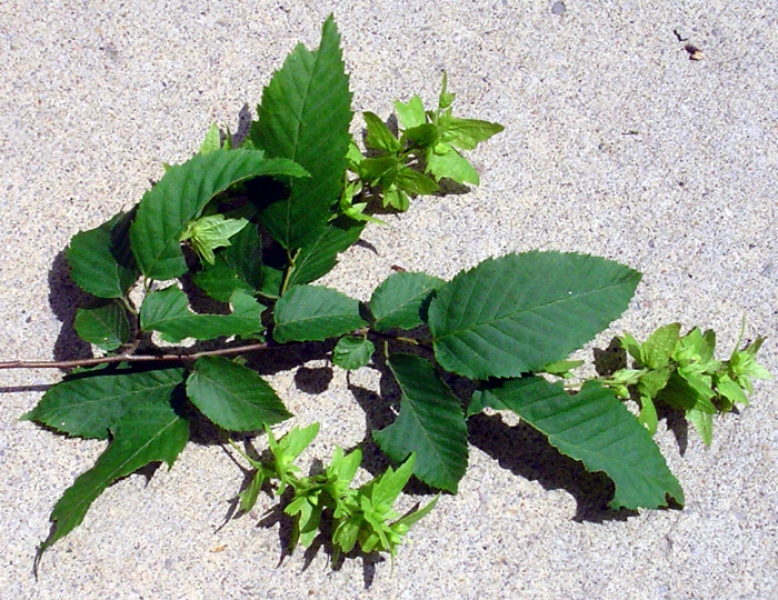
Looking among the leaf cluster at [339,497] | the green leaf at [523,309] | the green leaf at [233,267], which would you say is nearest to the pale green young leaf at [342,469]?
the leaf cluster at [339,497]

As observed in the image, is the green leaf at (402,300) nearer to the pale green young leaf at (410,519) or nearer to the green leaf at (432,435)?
the green leaf at (432,435)

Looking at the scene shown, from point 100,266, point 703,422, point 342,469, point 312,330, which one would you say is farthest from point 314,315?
point 703,422

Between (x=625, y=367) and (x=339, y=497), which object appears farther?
(x=625, y=367)

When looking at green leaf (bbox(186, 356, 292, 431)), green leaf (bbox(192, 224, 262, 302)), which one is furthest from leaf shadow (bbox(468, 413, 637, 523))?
green leaf (bbox(192, 224, 262, 302))

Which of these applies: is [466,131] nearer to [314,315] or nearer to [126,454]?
[314,315]

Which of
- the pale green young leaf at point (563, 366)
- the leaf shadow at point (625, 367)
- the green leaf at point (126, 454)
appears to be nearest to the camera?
the green leaf at point (126, 454)

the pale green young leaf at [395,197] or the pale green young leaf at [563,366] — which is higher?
the pale green young leaf at [395,197]

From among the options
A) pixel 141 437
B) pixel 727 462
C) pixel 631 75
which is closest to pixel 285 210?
pixel 141 437
